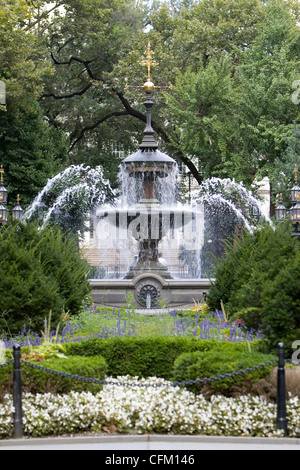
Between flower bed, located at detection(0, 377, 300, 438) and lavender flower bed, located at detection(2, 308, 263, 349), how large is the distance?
86.3 inches

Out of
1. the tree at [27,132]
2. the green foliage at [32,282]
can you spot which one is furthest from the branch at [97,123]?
the green foliage at [32,282]

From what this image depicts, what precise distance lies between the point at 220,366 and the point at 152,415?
0.98 meters

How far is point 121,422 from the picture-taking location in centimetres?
810

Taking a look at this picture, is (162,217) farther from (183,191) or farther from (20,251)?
(183,191)

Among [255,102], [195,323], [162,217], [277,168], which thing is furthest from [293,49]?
[195,323]

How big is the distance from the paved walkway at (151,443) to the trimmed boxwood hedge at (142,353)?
2450mm

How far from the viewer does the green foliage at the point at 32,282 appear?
1192 centimetres

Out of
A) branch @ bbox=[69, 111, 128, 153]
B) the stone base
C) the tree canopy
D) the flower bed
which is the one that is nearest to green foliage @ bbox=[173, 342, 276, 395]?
the flower bed

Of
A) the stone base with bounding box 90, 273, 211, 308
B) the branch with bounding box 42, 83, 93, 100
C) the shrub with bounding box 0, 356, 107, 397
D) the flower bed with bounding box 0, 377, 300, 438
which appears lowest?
the flower bed with bounding box 0, 377, 300, 438

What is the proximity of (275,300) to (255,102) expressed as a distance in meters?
26.9

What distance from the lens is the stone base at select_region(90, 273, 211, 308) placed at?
747 inches

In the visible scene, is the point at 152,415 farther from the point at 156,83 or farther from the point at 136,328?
the point at 156,83

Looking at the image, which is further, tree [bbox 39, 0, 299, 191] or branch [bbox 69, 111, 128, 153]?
branch [bbox 69, 111, 128, 153]

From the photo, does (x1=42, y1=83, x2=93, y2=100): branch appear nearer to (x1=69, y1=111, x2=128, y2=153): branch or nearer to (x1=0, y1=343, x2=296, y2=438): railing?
(x1=69, y1=111, x2=128, y2=153): branch
